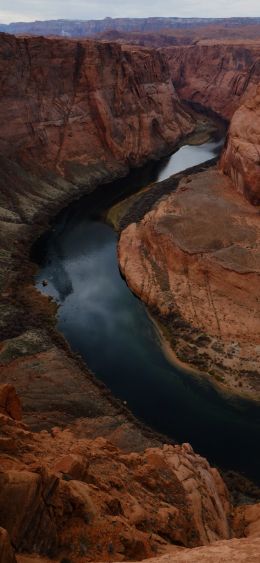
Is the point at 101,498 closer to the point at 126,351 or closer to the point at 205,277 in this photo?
the point at 126,351

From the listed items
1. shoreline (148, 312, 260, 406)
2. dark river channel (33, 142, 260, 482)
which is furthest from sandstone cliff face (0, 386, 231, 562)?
shoreline (148, 312, 260, 406)

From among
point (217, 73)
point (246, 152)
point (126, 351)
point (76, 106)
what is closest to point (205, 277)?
point (126, 351)

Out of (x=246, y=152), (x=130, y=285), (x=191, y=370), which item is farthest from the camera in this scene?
(x=246, y=152)

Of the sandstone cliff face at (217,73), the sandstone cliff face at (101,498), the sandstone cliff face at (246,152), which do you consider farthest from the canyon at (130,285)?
the sandstone cliff face at (217,73)

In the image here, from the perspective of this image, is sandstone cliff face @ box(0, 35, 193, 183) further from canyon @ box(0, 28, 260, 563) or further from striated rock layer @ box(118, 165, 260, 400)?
striated rock layer @ box(118, 165, 260, 400)

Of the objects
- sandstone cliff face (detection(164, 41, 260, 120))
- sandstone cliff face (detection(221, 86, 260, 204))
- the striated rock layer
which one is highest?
sandstone cliff face (detection(164, 41, 260, 120))
